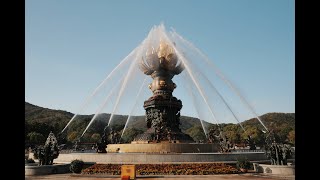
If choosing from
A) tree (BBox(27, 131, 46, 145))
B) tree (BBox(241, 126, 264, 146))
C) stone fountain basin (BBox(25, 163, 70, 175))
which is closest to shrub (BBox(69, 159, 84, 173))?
stone fountain basin (BBox(25, 163, 70, 175))

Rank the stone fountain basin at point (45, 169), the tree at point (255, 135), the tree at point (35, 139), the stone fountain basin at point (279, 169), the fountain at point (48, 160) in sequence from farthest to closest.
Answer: the tree at point (255, 135) < the tree at point (35, 139) < the fountain at point (48, 160) < the stone fountain basin at point (45, 169) < the stone fountain basin at point (279, 169)

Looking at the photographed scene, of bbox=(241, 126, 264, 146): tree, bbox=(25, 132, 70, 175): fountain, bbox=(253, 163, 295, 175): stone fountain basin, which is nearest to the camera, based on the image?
bbox=(253, 163, 295, 175): stone fountain basin

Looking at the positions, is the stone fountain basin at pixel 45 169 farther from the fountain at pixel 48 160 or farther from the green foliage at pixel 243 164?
the green foliage at pixel 243 164

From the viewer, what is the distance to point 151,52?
45375 millimetres

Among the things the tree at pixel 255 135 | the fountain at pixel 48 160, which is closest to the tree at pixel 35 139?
the fountain at pixel 48 160

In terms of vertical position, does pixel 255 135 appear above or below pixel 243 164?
below

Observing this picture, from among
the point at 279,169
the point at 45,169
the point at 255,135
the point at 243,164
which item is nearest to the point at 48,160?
the point at 45,169

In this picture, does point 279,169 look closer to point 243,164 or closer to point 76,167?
point 243,164

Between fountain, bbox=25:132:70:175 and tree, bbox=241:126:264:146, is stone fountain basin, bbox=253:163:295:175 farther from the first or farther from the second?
tree, bbox=241:126:264:146
